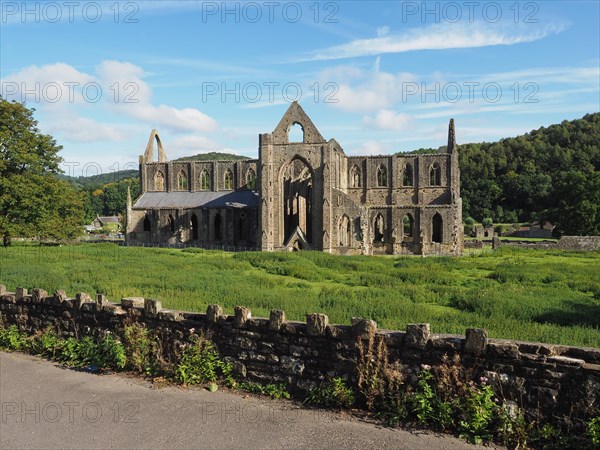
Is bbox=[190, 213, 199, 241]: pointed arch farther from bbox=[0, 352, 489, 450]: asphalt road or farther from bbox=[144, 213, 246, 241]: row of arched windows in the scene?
bbox=[0, 352, 489, 450]: asphalt road

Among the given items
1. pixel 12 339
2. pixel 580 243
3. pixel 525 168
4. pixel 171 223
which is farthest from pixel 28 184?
pixel 525 168

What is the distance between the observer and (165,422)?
616 cm

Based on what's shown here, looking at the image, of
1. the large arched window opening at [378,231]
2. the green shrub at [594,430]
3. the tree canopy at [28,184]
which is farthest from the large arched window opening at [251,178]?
the green shrub at [594,430]

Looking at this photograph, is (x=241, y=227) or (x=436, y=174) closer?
(x=241, y=227)

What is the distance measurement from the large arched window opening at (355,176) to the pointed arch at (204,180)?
58.8ft

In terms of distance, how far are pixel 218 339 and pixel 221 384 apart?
0.71 m

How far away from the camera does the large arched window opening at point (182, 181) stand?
190 ft

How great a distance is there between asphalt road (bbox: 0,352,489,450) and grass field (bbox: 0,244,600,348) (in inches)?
131

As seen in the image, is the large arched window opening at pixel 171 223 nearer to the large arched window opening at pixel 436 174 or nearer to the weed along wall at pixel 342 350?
the large arched window opening at pixel 436 174

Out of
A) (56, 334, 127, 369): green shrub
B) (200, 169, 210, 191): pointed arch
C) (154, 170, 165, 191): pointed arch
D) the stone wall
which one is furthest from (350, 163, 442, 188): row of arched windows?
(56, 334, 127, 369): green shrub

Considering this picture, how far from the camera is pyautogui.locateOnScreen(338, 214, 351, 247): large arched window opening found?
43906 mm

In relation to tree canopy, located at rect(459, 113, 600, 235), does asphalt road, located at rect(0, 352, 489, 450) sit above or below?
below

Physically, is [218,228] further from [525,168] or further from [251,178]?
[525,168]

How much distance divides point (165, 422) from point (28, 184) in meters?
37.0
